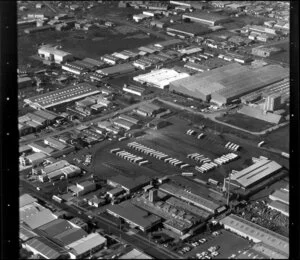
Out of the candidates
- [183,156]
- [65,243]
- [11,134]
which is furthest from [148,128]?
[11,134]

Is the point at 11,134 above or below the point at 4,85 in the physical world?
below

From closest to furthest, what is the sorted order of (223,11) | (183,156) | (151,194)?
(151,194) → (183,156) → (223,11)

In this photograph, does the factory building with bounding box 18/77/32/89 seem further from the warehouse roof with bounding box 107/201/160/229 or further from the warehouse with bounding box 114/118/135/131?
the warehouse roof with bounding box 107/201/160/229

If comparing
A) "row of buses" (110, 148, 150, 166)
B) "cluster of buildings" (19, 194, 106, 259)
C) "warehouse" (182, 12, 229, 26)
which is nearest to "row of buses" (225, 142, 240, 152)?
"row of buses" (110, 148, 150, 166)

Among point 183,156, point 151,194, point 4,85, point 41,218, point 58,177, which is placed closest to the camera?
point 4,85

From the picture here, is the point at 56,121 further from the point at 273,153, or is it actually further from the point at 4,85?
the point at 4,85

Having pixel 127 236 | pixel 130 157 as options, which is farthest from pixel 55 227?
pixel 130 157

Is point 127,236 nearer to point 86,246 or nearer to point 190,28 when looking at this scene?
point 86,246
